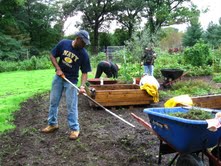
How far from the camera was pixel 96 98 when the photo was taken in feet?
24.8

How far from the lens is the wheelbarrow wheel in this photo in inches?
136

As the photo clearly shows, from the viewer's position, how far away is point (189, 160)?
348 centimetres

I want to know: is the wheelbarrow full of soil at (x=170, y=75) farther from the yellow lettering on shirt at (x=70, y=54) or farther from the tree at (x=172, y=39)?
the tree at (x=172, y=39)

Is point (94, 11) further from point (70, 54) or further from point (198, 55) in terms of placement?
point (70, 54)

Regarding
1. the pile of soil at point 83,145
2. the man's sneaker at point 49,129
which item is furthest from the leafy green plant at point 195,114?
the man's sneaker at point 49,129

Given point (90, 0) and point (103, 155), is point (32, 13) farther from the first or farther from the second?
point (103, 155)

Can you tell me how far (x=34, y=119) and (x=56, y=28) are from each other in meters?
35.7

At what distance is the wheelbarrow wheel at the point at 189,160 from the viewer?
3.45m

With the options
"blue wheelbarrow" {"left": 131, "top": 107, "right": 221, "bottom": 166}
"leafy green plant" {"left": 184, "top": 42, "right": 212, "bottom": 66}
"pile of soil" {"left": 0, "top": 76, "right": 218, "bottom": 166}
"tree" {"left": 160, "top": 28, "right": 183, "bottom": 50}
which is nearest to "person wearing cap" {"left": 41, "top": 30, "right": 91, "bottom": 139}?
"pile of soil" {"left": 0, "top": 76, "right": 218, "bottom": 166}

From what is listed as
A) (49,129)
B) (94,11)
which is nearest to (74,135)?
(49,129)

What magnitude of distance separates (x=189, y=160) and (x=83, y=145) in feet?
6.52

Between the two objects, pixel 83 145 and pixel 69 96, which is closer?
pixel 83 145

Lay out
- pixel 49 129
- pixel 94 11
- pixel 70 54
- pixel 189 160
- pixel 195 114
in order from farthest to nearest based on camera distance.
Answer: pixel 94 11 → pixel 49 129 → pixel 70 54 → pixel 195 114 → pixel 189 160

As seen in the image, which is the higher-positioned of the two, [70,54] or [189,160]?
[70,54]
